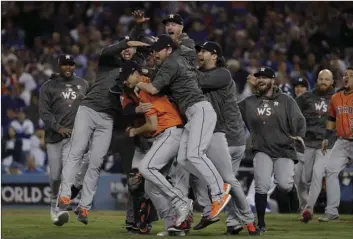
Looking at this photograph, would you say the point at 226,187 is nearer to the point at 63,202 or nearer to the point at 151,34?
the point at 63,202

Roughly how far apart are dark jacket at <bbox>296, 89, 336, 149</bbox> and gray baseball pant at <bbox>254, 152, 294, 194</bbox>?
350cm

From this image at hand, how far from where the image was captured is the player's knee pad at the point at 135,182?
36.8 ft

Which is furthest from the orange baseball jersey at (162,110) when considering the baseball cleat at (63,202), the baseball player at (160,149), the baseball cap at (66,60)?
the baseball cap at (66,60)

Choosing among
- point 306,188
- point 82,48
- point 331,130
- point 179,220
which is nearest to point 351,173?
point 306,188

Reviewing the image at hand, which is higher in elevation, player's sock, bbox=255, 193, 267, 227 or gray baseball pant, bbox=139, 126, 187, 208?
gray baseball pant, bbox=139, 126, 187, 208

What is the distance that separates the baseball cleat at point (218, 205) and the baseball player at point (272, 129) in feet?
3.98

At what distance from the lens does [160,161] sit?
10.7m

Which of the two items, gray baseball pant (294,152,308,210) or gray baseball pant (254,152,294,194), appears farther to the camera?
gray baseball pant (294,152,308,210)

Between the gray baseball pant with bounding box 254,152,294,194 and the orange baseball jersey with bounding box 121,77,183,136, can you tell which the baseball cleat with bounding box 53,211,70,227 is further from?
the gray baseball pant with bounding box 254,152,294,194

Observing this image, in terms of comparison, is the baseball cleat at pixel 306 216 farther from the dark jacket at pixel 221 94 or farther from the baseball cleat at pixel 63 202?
the baseball cleat at pixel 63 202

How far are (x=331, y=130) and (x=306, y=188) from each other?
6.08 feet

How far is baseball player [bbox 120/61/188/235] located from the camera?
1062cm

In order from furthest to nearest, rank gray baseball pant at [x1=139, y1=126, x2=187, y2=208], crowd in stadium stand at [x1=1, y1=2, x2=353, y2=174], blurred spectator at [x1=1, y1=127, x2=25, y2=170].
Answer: crowd in stadium stand at [x1=1, y1=2, x2=353, y2=174] → blurred spectator at [x1=1, y1=127, x2=25, y2=170] → gray baseball pant at [x1=139, y1=126, x2=187, y2=208]

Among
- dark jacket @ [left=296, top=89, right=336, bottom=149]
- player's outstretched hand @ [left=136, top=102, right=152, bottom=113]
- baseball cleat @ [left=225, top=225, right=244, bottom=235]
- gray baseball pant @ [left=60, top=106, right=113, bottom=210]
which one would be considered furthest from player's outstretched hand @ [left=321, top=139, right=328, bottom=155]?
player's outstretched hand @ [left=136, top=102, right=152, bottom=113]
